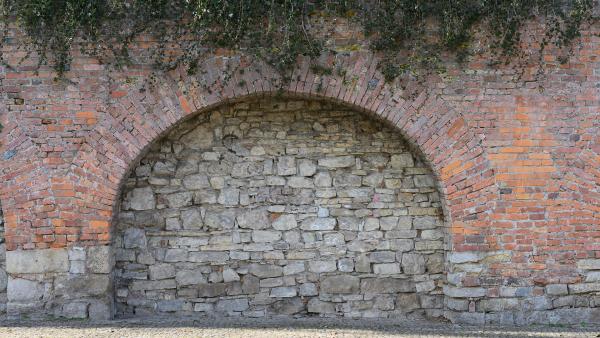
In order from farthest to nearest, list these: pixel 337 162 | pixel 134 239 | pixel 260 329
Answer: pixel 337 162
pixel 134 239
pixel 260 329

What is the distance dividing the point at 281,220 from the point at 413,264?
56.2 inches

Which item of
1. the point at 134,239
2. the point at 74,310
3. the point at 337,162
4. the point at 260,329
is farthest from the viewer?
the point at 337,162

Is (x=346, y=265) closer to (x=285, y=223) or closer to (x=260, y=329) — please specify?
(x=285, y=223)

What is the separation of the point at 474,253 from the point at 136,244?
336 cm

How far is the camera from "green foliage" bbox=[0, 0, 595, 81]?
214 inches

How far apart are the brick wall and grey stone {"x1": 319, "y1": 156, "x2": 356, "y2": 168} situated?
634 millimetres

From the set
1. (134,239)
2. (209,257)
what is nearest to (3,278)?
(134,239)

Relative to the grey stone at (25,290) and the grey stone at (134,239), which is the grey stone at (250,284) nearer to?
the grey stone at (134,239)

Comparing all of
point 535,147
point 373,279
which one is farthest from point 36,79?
point 535,147

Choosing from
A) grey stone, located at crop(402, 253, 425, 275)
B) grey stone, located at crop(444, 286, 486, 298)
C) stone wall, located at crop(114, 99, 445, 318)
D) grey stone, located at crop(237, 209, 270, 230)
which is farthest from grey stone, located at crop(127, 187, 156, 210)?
grey stone, located at crop(444, 286, 486, 298)

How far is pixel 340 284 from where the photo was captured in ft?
19.2

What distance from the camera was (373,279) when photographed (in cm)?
588

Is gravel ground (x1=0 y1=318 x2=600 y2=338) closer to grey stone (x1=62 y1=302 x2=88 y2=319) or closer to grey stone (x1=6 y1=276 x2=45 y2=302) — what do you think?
grey stone (x1=62 y1=302 x2=88 y2=319)

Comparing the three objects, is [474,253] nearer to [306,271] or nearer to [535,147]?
[535,147]
